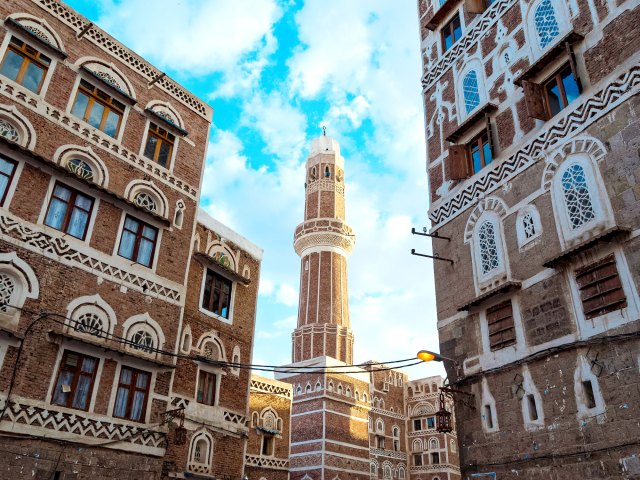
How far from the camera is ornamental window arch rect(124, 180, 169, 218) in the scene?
49.9ft

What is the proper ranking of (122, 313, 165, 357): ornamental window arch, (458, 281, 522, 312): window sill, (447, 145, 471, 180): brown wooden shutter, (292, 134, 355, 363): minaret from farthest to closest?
(292, 134, 355, 363): minaret, (447, 145, 471, 180): brown wooden shutter, (122, 313, 165, 357): ornamental window arch, (458, 281, 522, 312): window sill

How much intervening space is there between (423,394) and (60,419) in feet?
135

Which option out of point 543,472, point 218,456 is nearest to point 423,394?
point 218,456

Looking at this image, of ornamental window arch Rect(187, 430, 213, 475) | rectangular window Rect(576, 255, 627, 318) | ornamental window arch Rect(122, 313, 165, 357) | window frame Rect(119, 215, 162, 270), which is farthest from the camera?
ornamental window arch Rect(187, 430, 213, 475)

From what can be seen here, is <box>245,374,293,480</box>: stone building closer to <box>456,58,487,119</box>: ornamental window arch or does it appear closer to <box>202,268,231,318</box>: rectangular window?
<box>202,268,231,318</box>: rectangular window

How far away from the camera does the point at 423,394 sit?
4903 cm

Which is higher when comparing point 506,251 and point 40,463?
point 506,251

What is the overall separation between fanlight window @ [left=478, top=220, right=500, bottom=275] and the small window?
3.14m

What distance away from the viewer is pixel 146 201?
51.3 feet

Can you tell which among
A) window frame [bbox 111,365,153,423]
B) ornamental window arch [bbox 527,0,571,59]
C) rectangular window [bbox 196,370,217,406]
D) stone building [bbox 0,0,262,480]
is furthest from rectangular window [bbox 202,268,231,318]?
ornamental window arch [bbox 527,0,571,59]

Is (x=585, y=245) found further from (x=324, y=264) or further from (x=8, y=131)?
(x=324, y=264)

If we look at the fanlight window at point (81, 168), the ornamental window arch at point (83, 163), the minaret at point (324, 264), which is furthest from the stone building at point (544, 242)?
the minaret at point (324, 264)

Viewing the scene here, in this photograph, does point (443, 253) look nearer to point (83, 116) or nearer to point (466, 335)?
point (466, 335)

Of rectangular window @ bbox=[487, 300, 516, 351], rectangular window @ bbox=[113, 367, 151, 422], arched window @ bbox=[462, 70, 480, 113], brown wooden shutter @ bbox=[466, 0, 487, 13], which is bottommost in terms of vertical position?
rectangular window @ bbox=[113, 367, 151, 422]
